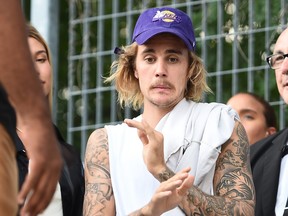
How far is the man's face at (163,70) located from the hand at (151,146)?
49cm

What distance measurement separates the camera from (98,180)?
19.6 ft

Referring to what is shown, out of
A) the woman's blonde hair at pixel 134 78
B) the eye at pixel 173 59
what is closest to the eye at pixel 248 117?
the woman's blonde hair at pixel 134 78

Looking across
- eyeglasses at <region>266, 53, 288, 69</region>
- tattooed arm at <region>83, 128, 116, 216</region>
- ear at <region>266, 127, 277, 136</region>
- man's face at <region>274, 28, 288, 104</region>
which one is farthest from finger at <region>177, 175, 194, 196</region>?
ear at <region>266, 127, 277, 136</region>

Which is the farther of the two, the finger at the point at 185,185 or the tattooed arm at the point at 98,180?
the tattooed arm at the point at 98,180

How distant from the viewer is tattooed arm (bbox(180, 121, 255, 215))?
18.7 ft

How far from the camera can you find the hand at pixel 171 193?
5.37 m

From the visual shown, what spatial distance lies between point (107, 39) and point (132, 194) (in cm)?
567

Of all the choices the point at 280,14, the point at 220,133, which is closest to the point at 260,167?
the point at 220,133

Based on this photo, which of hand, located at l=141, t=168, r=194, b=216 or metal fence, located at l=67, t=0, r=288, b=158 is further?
metal fence, located at l=67, t=0, r=288, b=158

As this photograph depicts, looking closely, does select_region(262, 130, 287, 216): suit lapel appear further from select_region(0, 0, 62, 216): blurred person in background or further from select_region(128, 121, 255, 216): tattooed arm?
select_region(0, 0, 62, 216): blurred person in background

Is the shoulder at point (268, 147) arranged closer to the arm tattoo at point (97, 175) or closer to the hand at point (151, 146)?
the arm tattoo at point (97, 175)

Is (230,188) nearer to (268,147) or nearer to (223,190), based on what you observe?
(223,190)

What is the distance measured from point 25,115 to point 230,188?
7.27 feet

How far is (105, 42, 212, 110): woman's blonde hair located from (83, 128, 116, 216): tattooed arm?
1.30 ft
